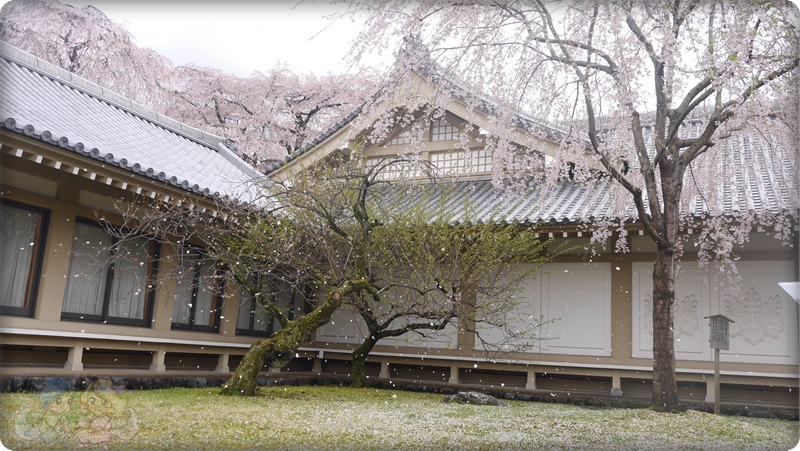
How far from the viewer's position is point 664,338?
7691mm

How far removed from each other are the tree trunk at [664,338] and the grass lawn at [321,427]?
0.38m

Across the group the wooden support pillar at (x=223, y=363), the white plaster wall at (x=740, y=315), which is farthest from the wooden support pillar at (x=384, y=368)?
the white plaster wall at (x=740, y=315)

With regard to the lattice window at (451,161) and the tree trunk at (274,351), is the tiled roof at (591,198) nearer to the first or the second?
the lattice window at (451,161)

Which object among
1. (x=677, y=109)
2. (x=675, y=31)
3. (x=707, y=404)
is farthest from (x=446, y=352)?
(x=675, y=31)

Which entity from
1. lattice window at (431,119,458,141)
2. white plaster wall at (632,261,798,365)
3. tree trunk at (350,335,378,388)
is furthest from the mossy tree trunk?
lattice window at (431,119,458,141)

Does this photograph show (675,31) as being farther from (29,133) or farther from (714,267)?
(29,133)

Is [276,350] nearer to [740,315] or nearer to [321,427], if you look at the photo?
[321,427]

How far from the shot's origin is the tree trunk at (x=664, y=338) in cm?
761

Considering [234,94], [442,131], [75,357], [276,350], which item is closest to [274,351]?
[276,350]

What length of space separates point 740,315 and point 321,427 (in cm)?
669

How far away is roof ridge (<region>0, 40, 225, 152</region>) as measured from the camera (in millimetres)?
10039

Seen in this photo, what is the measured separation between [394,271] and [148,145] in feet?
13.6

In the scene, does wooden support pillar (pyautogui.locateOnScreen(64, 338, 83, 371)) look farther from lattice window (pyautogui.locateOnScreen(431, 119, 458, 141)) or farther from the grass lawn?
lattice window (pyautogui.locateOnScreen(431, 119, 458, 141))

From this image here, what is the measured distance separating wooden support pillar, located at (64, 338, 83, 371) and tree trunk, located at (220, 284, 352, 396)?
1.75 meters
